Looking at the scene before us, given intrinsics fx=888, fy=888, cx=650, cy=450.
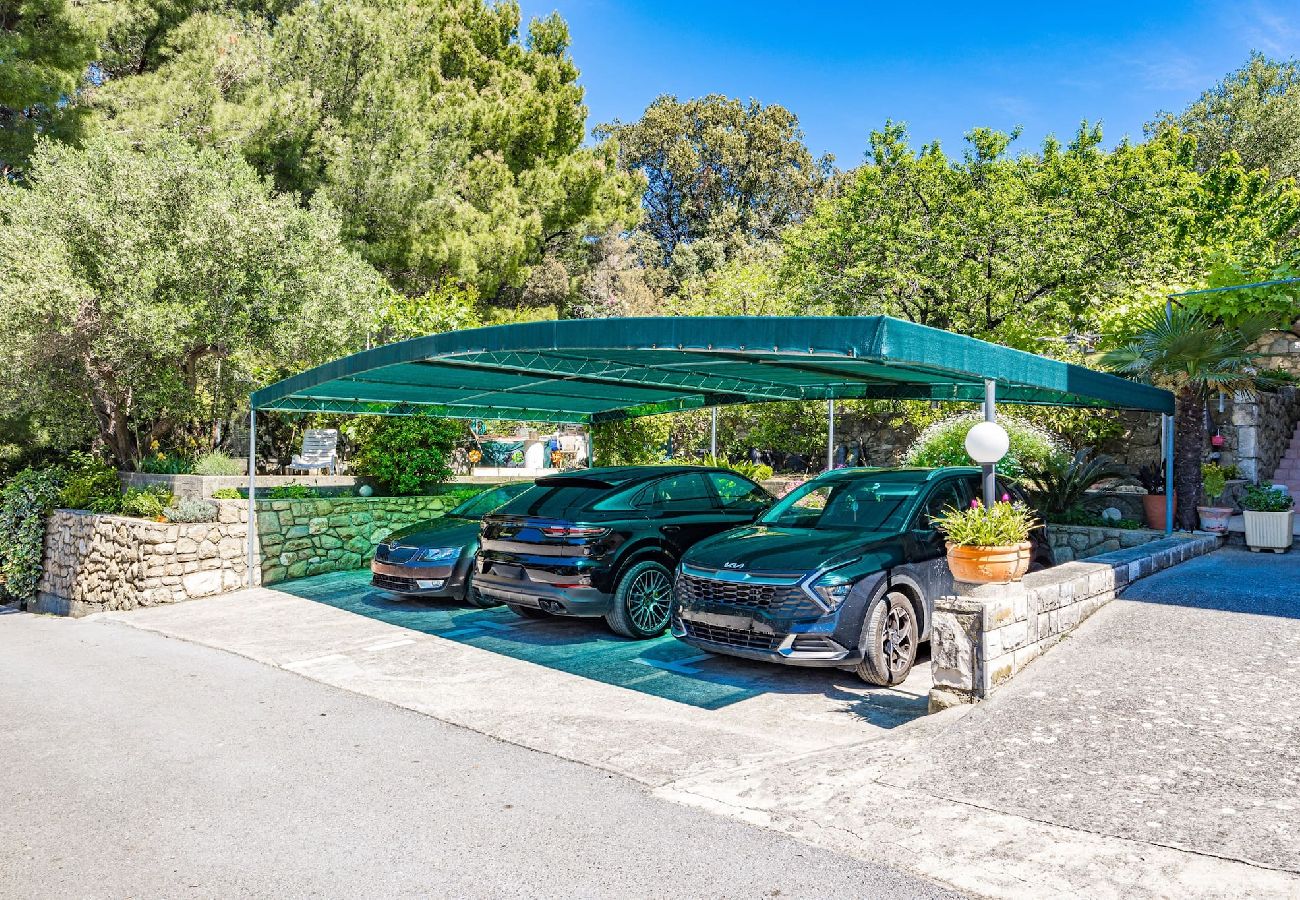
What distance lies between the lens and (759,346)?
6.18 meters

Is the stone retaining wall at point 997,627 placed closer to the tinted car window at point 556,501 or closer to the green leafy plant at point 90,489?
the tinted car window at point 556,501

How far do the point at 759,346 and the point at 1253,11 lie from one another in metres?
23.5

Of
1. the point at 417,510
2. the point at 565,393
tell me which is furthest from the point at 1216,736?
the point at 417,510

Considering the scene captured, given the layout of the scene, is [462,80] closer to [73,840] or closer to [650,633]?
[650,633]

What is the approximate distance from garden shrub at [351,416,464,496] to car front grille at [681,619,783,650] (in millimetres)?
8840

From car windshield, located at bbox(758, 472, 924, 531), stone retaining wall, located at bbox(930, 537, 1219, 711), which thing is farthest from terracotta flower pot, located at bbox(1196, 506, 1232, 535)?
car windshield, located at bbox(758, 472, 924, 531)

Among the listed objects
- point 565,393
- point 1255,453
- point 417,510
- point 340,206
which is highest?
point 340,206

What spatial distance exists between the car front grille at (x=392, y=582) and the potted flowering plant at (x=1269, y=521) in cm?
976

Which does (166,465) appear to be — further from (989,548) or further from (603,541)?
(989,548)

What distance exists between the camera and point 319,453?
15.4 metres

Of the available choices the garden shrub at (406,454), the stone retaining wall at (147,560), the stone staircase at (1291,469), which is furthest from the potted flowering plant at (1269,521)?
the stone retaining wall at (147,560)

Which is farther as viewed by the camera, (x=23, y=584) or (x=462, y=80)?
(x=462, y=80)

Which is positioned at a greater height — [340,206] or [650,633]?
[340,206]

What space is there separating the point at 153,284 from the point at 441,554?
261 inches
